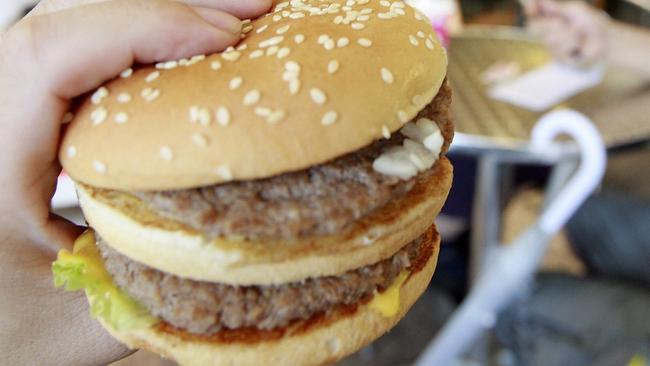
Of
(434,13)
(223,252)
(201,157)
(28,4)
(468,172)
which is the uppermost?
(201,157)

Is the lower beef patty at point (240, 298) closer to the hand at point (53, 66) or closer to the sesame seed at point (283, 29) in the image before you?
the hand at point (53, 66)

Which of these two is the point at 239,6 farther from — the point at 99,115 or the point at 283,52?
the point at 99,115

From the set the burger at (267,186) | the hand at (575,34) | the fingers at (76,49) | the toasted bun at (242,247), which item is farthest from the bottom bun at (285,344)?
the hand at (575,34)

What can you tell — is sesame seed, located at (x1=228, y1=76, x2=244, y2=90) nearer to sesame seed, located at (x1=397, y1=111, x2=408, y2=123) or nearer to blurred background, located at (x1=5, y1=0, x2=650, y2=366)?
sesame seed, located at (x1=397, y1=111, x2=408, y2=123)

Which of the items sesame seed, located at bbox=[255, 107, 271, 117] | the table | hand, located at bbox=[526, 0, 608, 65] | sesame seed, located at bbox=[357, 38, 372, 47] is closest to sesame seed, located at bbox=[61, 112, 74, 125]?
sesame seed, located at bbox=[255, 107, 271, 117]

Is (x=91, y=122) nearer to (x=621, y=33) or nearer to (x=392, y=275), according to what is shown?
(x=392, y=275)

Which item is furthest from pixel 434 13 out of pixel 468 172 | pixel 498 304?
pixel 498 304

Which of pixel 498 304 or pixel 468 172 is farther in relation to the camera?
pixel 468 172
